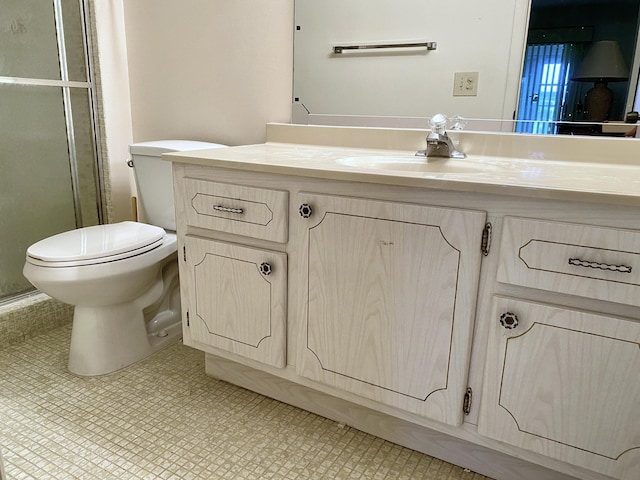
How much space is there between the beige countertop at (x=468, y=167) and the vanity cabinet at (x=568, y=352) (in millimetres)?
76

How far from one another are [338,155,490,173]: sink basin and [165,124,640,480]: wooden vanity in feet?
0.03

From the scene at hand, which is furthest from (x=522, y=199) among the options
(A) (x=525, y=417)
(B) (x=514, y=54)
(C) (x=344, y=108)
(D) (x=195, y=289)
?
(D) (x=195, y=289)

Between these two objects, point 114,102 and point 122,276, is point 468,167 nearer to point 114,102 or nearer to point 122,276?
point 122,276

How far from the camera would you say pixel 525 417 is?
43.3 inches

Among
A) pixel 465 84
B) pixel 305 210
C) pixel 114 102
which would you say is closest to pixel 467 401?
pixel 305 210

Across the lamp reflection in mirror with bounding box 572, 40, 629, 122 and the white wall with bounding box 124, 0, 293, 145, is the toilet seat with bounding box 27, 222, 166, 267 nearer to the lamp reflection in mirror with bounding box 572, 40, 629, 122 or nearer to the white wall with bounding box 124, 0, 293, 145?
the white wall with bounding box 124, 0, 293, 145

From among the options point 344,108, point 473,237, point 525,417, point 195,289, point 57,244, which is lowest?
point 525,417

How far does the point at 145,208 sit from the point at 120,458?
100cm

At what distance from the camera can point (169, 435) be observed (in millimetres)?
1435

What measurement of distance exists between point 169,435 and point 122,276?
548 millimetres

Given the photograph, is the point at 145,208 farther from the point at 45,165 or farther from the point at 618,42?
the point at 618,42

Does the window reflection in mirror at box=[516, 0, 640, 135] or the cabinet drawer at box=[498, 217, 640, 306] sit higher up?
the window reflection in mirror at box=[516, 0, 640, 135]

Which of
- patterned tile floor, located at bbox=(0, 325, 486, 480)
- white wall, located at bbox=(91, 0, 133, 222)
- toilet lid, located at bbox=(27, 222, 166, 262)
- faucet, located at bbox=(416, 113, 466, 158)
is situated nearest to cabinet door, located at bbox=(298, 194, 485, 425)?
patterned tile floor, located at bbox=(0, 325, 486, 480)

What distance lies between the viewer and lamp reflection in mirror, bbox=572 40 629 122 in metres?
1.37
